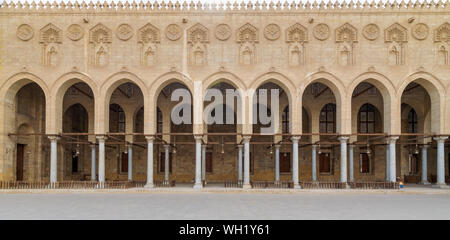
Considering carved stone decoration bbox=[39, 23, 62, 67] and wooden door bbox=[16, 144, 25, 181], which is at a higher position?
carved stone decoration bbox=[39, 23, 62, 67]

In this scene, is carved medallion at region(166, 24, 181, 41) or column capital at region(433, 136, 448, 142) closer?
column capital at region(433, 136, 448, 142)

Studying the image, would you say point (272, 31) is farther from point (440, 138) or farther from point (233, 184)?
point (440, 138)

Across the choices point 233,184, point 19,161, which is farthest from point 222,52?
point 19,161

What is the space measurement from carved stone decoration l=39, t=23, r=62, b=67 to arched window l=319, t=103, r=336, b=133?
18.0 metres

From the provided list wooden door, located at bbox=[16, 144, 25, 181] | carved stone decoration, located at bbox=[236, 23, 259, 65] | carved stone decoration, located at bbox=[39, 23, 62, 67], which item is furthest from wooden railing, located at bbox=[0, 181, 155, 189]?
carved stone decoration, located at bbox=[236, 23, 259, 65]

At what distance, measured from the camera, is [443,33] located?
20.3 metres

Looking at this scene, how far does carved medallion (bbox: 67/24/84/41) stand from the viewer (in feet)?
67.3

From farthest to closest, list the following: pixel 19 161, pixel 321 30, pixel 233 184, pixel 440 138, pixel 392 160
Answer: pixel 233 184, pixel 19 161, pixel 321 30, pixel 440 138, pixel 392 160

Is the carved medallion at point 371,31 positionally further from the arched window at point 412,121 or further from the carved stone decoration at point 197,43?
the arched window at point 412,121

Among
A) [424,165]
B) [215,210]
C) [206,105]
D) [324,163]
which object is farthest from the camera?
[324,163]

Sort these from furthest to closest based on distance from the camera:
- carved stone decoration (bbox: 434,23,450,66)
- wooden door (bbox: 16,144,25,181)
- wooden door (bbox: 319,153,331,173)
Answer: wooden door (bbox: 319,153,331,173)
wooden door (bbox: 16,144,25,181)
carved stone decoration (bbox: 434,23,450,66)

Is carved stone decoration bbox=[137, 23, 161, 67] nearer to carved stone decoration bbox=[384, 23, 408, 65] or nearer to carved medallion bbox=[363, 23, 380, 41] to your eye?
carved medallion bbox=[363, 23, 380, 41]

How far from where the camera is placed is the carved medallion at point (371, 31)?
20.4 meters

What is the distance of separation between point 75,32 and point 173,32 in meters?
5.37
